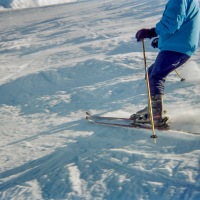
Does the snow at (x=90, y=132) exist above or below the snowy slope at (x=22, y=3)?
below

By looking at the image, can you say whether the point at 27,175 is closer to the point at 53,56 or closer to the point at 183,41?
the point at 183,41

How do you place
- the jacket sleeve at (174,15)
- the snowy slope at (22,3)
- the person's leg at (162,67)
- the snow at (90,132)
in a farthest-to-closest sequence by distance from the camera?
the snowy slope at (22,3)
the person's leg at (162,67)
the jacket sleeve at (174,15)
the snow at (90,132)

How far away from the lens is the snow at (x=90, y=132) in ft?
9.62

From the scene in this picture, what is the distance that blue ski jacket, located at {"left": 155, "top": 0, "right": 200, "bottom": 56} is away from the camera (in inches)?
139

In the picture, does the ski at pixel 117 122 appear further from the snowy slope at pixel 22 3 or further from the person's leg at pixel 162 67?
the snowy slope at pixel 22 3

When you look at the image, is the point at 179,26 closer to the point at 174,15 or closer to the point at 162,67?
the point at 174,15

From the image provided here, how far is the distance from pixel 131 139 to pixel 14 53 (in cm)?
792

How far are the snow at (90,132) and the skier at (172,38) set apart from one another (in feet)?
1.55

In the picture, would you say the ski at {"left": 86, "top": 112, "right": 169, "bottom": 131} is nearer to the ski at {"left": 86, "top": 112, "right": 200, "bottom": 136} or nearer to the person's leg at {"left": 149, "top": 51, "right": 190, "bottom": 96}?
the ski at {"left": 86, "top": 112, "right": 200, "bottom": 136}

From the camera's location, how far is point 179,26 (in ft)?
11.7

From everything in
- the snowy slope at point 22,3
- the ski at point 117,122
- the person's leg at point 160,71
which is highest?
the snowy slope at point 22,3

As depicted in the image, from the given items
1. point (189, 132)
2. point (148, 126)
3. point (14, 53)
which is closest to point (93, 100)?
point (148, 126)

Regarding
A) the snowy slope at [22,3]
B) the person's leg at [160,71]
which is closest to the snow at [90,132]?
the person's leg at [160,71]

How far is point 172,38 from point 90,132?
157 centimetres
